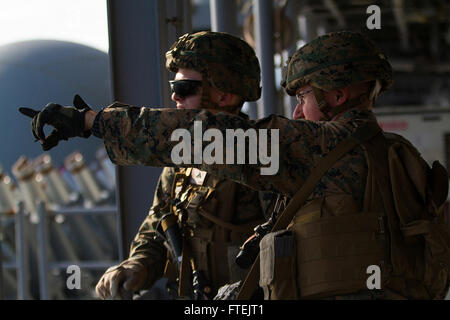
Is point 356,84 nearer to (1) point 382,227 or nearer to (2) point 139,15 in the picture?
(1) point 382,227

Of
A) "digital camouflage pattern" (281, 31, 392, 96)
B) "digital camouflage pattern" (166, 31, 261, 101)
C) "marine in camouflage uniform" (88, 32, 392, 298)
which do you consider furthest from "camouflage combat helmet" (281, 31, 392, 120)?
"digital camouflage pattern" (166, 31, 261, 101)

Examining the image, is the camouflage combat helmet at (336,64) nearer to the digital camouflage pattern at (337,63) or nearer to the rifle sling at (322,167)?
the digital camouflage pattern at (337,63)

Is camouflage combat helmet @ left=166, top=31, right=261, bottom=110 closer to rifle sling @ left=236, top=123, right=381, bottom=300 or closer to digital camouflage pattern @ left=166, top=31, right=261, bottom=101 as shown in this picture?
digital camouflage pattern @ left=166, top=31, right=261, bottom=101

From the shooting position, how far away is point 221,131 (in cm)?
177

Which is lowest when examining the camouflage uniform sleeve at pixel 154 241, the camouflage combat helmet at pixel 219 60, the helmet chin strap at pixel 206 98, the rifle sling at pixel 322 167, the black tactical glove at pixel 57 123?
the camouflage uniform sleeve at pixel 154 241

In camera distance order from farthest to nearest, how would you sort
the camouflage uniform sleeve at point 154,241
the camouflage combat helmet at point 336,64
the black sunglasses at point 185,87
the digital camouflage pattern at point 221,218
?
the camouflage uniform sleeve at point 154,241 < the digital camouflage pattern at point 221,218 < the black sunglasses at point 185,87 < the camouflage combat helmet at point 336,64

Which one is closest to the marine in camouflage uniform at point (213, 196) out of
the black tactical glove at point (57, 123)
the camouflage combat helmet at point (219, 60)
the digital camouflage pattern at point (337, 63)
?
the camouflage combat helmet at point (219, 60)

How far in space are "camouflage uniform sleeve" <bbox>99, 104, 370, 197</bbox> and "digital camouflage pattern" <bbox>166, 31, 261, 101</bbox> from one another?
0.58 meters

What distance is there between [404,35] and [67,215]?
23.6 feet

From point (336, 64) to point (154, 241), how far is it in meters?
1.12

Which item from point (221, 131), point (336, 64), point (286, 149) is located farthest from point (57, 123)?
point (336, 64)

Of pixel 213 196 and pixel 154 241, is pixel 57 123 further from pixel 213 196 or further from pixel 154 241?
pixel 154 241

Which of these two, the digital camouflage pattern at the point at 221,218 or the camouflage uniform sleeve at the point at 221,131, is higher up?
the camouflage uniform sleeve at the point at 221,131

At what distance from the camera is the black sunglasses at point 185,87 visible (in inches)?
93.4
